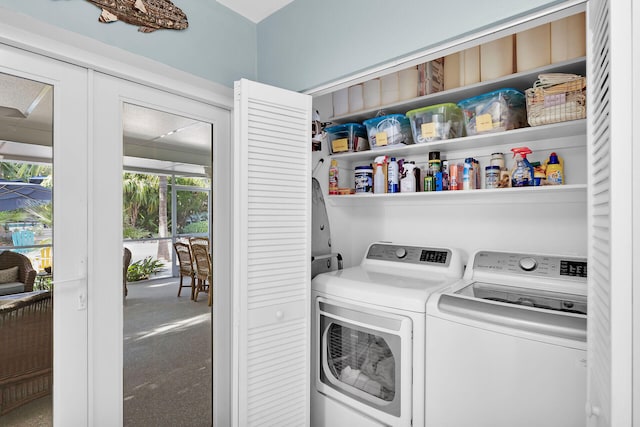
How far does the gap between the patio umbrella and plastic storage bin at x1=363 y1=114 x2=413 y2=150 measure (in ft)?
5.92

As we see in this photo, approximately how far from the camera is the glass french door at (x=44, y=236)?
52.4 inches

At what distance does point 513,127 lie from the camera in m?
1.82

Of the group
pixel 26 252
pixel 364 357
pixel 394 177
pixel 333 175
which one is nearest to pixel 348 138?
pixel 333 175

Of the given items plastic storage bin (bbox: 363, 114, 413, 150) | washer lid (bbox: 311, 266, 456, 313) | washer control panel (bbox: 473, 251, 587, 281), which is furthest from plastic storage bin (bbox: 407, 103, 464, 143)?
washer lid (bbox: 311, 266, 456, 313)

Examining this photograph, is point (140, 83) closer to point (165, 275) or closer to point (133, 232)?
point (133, 232)

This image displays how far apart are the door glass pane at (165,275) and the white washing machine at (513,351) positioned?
1266mm

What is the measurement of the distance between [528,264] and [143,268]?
199 centimetres

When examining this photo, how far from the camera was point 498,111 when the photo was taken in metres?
1.78

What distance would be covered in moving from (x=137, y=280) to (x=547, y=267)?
2067mm

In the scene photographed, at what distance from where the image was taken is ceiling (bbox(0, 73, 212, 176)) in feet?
4.36

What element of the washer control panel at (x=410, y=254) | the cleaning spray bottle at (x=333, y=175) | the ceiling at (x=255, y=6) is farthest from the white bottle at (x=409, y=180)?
the ceiling at (x=255, y=6)

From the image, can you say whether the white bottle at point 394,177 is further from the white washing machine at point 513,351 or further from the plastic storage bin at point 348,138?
the white washing machine at point 513,351

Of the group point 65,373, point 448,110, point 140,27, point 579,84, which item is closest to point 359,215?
point 448,110

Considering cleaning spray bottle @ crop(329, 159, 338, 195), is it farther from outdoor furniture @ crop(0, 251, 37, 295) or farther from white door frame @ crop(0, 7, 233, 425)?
outdoor furniture @ crop(0, 251, 37, 295)
